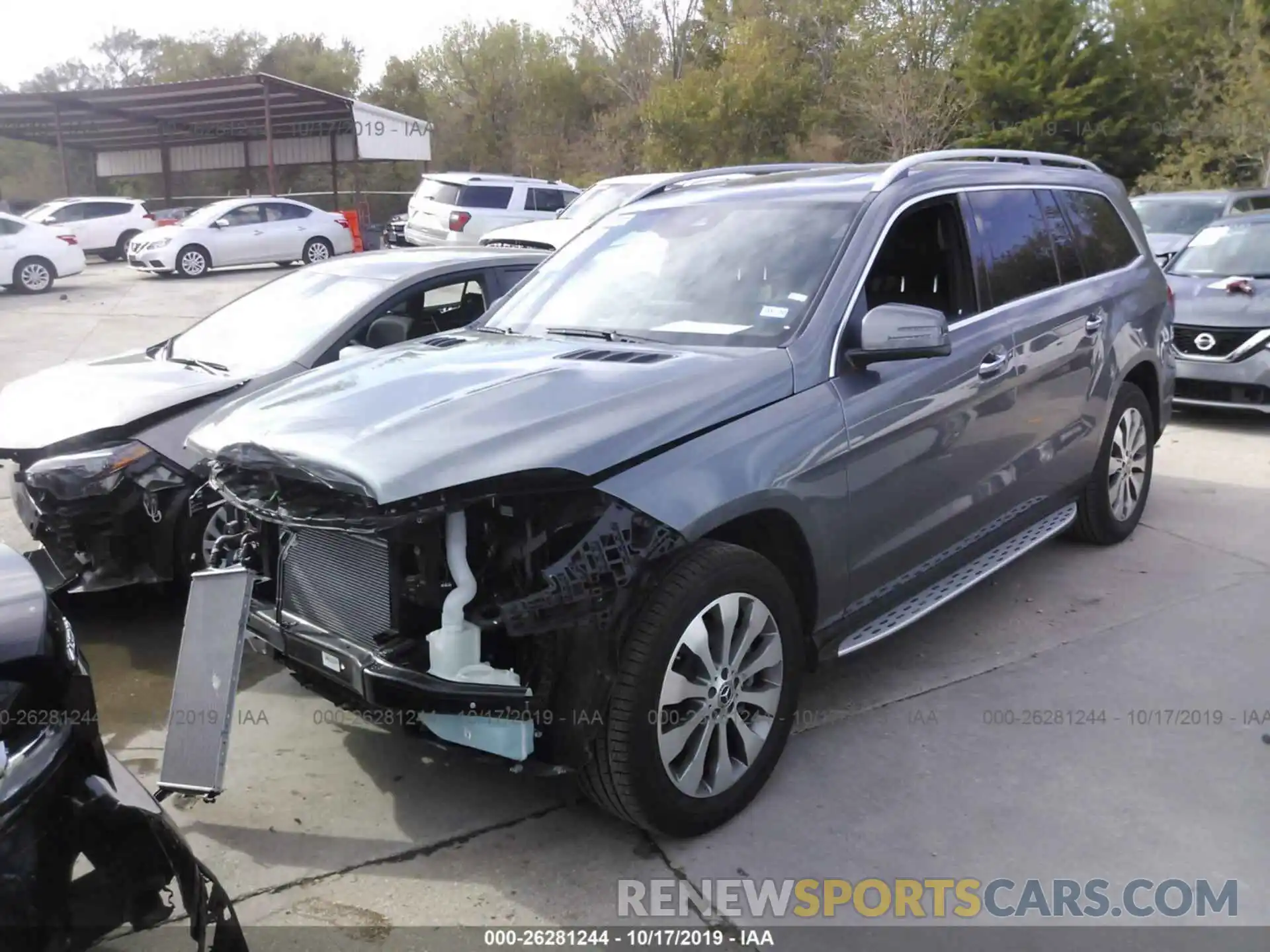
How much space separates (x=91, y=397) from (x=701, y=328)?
9.49ft

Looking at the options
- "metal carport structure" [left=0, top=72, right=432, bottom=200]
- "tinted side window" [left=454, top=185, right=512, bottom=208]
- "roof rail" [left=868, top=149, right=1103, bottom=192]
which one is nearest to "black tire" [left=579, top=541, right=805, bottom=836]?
"roof rail" [left=868, top=149, right=1103, bottom=192]

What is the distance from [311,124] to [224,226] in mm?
13704

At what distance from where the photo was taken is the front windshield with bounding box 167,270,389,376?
5.18m

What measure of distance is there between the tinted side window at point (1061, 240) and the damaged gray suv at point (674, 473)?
228mm

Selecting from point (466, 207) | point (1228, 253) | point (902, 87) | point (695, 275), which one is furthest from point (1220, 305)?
point (902, 87)

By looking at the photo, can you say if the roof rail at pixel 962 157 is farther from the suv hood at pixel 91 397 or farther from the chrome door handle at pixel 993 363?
the suv hood at pixel 91 397

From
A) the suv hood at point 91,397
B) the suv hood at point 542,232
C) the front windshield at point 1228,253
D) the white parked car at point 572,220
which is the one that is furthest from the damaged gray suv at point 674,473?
the suv hood at point 542,232

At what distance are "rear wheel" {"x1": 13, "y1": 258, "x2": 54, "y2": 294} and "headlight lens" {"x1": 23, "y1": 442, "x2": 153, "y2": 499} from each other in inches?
674

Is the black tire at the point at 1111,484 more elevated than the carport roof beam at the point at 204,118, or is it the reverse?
the carport roof beam at the point at 204,118

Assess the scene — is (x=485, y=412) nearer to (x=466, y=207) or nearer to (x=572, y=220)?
(x=572, y=220)

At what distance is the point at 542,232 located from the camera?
13.2 m

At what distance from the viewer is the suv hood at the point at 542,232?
504 inches

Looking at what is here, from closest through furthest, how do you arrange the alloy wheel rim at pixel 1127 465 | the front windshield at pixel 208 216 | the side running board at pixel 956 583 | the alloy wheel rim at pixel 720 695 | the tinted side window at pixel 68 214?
the alloy wheel rim at pixel 720 695
the side running board at pixel 956 583
the alloy wheel rim at pixel 1127 465
the front windshield at pixel 208 216
the tinted side window at pixel 68 214

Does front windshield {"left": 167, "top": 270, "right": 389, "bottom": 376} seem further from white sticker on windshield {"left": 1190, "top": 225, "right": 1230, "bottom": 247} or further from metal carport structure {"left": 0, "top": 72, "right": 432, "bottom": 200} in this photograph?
metal carport structure {"left": 0, "top": 72, "right": 432, "bottom": 200}
